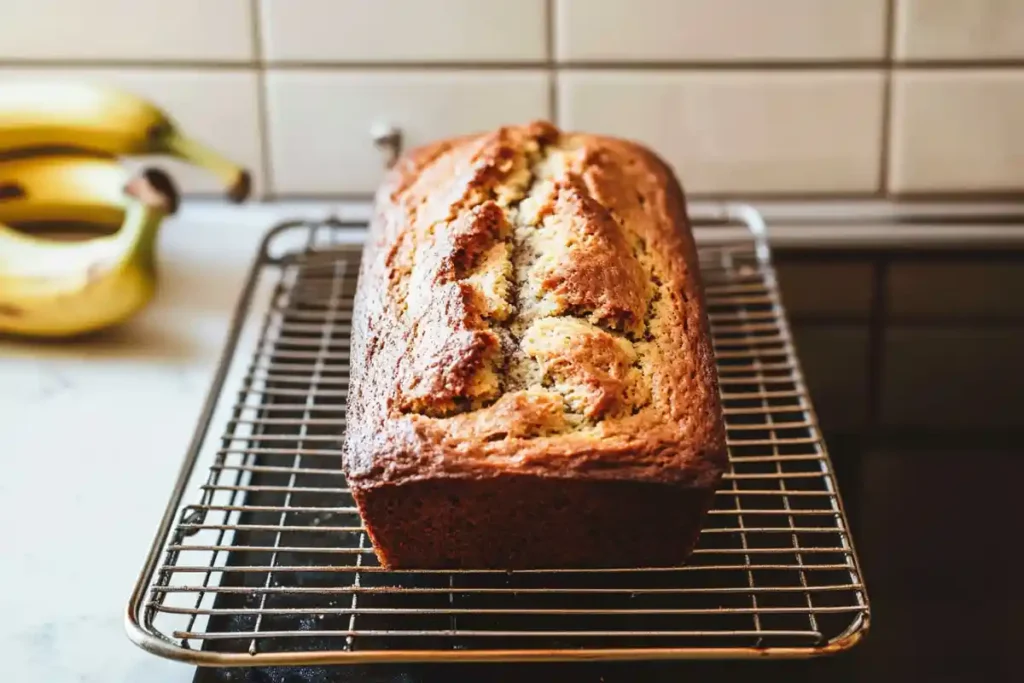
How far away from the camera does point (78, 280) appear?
1052 millimetres

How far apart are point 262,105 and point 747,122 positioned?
1.86 ft

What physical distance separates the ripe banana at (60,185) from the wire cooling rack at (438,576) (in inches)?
11.9

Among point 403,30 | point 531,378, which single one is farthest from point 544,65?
point 531,378

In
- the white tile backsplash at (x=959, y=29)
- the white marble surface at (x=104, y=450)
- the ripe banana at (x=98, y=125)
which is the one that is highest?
the white tile backsplash at (x=959, y=29)

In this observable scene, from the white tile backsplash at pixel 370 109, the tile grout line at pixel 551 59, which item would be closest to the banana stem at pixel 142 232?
the white tile backsplash at pixel 370 109

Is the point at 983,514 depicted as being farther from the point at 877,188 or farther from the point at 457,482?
the point at 877,188

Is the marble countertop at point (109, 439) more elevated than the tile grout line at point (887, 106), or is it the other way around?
the tile grout line at point (887, 106)

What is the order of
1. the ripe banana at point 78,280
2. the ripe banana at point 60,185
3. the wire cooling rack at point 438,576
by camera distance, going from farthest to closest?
1. the ripe banana at point 60,185
2. the ripe banana at point 78,280
3. the wire cooling rack at point 438,576

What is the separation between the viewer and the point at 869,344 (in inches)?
43.6

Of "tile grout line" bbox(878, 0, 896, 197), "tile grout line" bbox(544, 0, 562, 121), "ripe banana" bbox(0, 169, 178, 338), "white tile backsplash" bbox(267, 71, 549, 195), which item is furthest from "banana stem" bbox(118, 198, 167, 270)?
"tile grout line" bbox(878, 0, 896, 197)

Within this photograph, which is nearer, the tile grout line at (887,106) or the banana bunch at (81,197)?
the banana bunch at (81,197)

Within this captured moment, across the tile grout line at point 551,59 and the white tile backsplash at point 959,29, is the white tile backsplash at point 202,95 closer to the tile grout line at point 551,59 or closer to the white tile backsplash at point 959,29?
the tile grout line at point 551,59

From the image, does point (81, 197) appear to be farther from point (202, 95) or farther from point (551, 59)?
point (551, 59)

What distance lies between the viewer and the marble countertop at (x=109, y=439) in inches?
28.7
